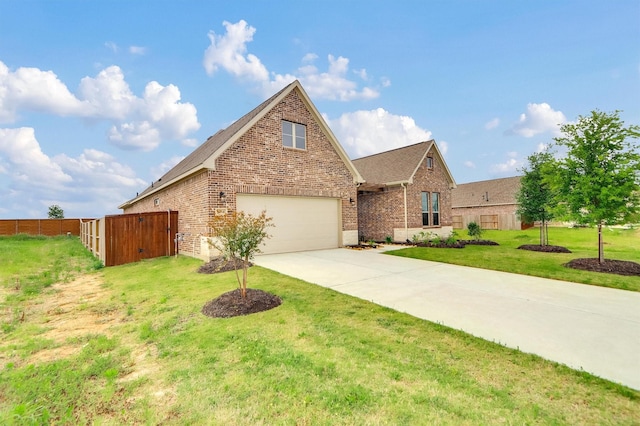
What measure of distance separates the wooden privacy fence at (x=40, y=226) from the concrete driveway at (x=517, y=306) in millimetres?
34300

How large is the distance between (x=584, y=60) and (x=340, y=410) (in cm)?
1558

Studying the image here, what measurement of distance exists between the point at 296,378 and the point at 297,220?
33.8 ft

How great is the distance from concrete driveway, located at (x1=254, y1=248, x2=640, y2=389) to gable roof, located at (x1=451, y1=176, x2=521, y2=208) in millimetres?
28748

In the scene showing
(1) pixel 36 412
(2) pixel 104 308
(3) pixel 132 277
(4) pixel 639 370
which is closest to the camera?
(1) pixel 36 412

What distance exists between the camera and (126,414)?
2.58 meters

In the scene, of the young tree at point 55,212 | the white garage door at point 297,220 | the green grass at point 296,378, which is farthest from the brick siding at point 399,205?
the young tree at point 55,212

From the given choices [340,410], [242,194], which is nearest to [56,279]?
[242,194]

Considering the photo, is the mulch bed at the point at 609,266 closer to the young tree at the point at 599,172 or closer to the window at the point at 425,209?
the young tree at the point at 599,172

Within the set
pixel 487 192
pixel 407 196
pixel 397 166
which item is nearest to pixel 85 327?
pixel 407 196

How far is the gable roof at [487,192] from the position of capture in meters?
32.4

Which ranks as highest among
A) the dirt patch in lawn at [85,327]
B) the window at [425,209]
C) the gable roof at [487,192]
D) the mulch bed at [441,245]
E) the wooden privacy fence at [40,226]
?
the gable roof at [487,192]

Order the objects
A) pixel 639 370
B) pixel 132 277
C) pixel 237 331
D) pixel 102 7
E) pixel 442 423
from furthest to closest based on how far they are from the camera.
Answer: pixel 102 7 < pixel 132 277 < pixel 237 331 < pixel 639 370 < pixel 442 423

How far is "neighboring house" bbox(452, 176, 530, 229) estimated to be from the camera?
29844mm

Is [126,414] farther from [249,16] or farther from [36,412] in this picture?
[249,16]
